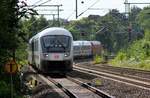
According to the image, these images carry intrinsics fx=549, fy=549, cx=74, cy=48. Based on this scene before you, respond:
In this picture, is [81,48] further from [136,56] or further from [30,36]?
[136,56]

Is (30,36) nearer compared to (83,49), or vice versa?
(30,36)

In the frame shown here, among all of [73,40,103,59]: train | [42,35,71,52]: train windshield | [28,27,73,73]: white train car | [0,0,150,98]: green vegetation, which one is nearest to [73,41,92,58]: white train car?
[73,40,103,59]: train

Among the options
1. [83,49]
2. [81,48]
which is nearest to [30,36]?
[81,48]

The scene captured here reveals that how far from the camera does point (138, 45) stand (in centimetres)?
5969

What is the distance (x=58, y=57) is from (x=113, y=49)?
9723cm

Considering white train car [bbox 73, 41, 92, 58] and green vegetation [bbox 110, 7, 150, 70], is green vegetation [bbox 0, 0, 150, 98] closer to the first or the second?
green vegetation [bbox 110, 7, 150, 70]

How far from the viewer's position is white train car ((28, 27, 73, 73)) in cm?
3459

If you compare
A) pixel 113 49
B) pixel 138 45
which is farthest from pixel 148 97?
pixel 113 49

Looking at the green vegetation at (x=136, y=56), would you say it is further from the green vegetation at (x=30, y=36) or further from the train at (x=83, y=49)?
the train at (x=83, y=49)

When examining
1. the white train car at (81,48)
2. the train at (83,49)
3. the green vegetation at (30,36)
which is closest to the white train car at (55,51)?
the green vegetation at (30,36)

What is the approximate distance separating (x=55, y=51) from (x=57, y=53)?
31 centimetres

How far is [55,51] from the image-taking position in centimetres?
3478

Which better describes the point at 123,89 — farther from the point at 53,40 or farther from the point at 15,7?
the point at 53,40

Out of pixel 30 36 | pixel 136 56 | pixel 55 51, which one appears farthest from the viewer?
pixel 30 36
